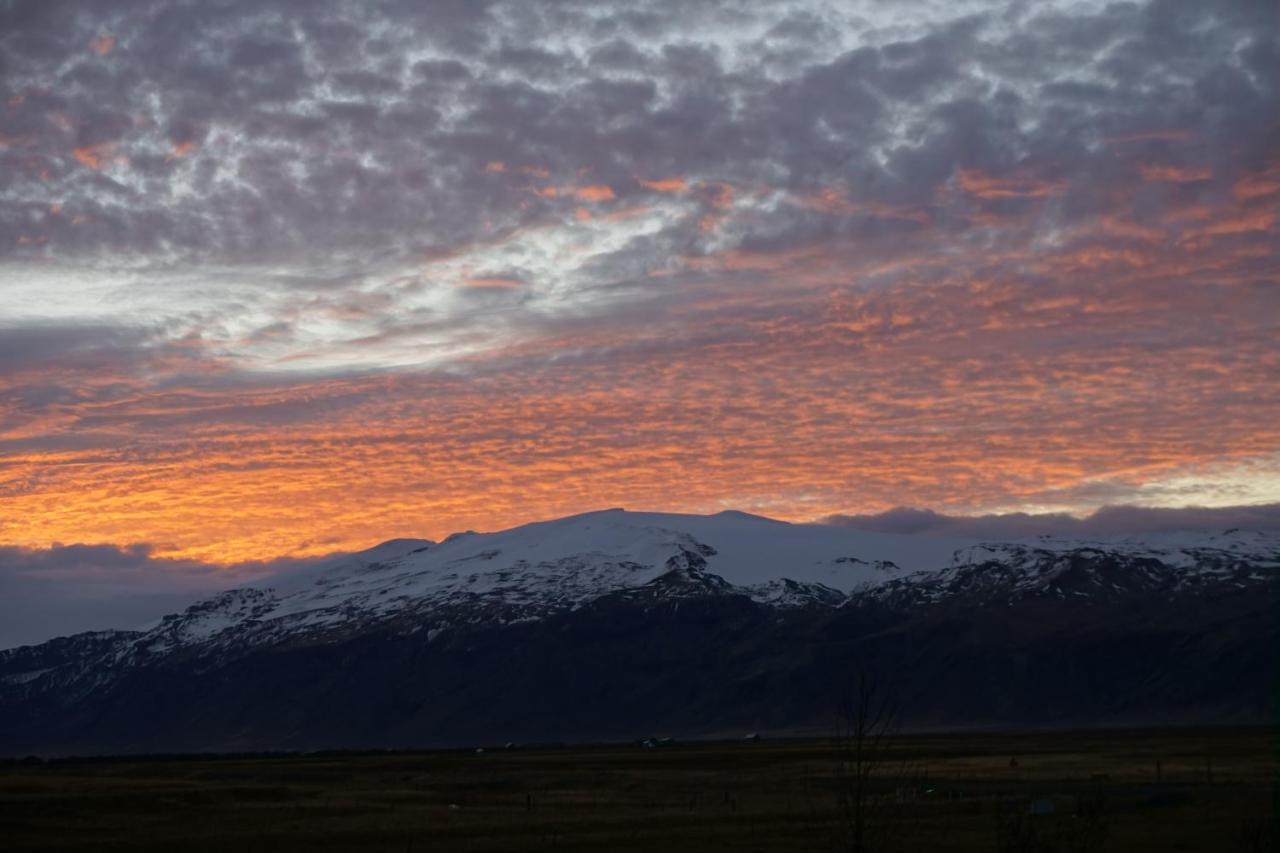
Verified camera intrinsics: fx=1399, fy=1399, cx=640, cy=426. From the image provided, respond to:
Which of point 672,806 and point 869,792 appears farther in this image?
point 672,806

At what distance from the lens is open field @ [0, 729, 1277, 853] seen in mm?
52875

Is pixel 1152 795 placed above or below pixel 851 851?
below

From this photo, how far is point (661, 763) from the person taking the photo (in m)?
123

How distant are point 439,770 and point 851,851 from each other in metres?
91.2

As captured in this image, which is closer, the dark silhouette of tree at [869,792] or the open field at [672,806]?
the dark silhouette of tree at [869,792]

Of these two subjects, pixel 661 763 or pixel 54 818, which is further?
pixel 661 763

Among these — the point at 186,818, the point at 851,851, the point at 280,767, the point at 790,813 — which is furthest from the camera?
the point at 280,767

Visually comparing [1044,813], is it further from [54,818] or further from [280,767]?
[280,767]

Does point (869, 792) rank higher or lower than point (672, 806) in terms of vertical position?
higher

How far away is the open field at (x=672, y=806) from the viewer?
52.9m

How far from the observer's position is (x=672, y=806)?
233 feet

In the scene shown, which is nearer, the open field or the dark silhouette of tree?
the dark silhouette of tree

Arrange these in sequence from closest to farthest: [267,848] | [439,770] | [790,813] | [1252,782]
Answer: [267,848]
[790,813]
[1252,782]
[439,770]

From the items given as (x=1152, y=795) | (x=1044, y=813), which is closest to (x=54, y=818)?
(x=1044, y=813)
